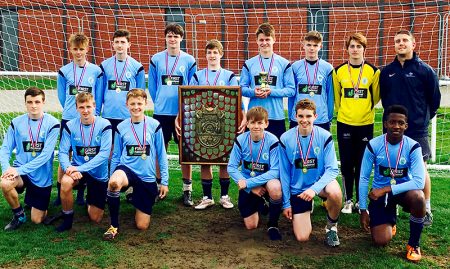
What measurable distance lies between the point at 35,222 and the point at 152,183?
1.20m

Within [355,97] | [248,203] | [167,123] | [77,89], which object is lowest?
[248,203]

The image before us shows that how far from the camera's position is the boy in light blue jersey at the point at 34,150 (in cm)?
485

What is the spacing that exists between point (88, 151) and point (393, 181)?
281 cm

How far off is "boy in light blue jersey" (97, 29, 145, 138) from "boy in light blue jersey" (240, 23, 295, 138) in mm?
1246

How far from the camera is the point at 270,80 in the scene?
5.24 m

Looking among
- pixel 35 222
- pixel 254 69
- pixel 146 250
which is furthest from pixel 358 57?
pixel 35 222

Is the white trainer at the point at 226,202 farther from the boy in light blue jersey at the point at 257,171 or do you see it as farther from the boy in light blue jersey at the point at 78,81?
the boy in light blue jersey at the point at 78,81

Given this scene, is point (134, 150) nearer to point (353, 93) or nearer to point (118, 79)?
point (118, 79)

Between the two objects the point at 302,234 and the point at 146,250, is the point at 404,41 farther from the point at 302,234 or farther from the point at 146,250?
the point at 146,250

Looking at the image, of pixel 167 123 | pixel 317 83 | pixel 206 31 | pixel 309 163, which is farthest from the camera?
pixel 206 31

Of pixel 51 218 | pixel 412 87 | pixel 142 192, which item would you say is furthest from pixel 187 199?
pixel 412 87

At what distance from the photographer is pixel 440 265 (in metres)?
3.96

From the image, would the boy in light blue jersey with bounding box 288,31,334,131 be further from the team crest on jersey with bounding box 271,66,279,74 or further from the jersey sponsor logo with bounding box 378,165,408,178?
the jersey sponsor logo with bounding box 378,165,408,178

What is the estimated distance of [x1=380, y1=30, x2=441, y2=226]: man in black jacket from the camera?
471 cm
